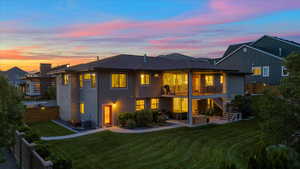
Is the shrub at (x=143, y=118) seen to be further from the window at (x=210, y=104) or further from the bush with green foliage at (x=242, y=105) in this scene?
the bush with green foliage at (x=242, y=105)

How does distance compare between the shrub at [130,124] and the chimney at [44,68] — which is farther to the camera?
the chimney at [44,68]

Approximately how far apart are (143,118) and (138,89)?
284cm

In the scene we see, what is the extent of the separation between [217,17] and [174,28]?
495 cm

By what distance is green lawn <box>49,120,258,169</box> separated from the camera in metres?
10.5

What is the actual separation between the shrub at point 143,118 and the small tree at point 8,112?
10993 millimetres

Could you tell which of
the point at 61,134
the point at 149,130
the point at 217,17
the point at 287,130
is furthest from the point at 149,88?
the point at 287,130

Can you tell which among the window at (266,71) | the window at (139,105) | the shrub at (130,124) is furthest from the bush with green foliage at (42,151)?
the window at (266,71)

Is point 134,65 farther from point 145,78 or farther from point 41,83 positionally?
point 41,83

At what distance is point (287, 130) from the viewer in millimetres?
7594

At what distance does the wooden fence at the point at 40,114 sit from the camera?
69.3ft

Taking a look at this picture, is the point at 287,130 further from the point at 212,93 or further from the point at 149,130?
the point at 212,93

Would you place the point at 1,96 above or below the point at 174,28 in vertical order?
below

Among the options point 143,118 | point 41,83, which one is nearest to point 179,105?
point 143,118

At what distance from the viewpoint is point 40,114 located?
21.8 m
